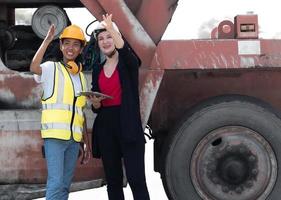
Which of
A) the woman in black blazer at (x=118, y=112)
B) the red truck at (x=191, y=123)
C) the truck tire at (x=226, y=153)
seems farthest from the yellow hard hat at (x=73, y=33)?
the truck tire at (x=226, y=153)

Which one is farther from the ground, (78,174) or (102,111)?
(102,111)

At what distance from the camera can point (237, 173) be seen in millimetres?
3705

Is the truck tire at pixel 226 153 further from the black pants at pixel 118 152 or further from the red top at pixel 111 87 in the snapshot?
the red top at pixel 111 87

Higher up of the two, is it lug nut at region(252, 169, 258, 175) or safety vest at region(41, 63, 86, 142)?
safety vest at region(41, 63, 86, 142)

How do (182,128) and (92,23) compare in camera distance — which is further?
(92,23)

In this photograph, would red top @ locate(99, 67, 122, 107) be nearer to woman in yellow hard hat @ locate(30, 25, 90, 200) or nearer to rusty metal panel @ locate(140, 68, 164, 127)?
woman in yellow hard hat @ locate(30, 25, 90, 200)

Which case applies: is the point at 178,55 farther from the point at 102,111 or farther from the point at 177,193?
the point at 177,193

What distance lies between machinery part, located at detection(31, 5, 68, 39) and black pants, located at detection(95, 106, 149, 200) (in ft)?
2.74

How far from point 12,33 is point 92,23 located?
61 centimetres

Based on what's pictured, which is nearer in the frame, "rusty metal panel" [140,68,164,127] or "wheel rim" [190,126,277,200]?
"rusty metal panel" [140,68,164,127]

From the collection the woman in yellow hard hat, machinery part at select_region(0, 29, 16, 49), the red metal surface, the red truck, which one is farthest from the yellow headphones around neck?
machinery part at select_region(0, 29, 16, 49)

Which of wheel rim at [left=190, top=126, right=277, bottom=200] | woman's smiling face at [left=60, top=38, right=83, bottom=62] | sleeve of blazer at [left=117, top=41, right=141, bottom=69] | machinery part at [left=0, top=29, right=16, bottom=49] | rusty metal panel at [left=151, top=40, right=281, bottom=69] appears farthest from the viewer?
machinery part at [left=0, top=29, right=16, bottom=49]

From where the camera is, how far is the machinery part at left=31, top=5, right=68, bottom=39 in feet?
13.0

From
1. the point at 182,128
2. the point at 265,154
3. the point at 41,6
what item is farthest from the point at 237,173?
the point at 41,6
